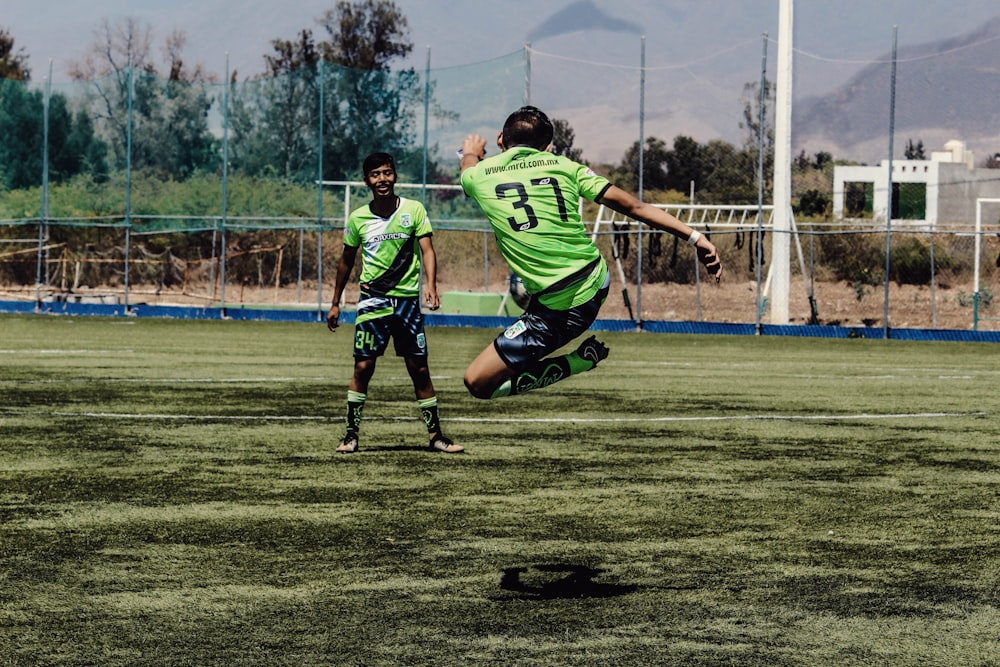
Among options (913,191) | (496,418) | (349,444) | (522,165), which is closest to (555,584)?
(522,165)

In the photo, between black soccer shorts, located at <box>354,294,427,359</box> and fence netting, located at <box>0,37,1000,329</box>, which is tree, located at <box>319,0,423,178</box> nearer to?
fence netting, located at <box>0,37,1000,329</box>

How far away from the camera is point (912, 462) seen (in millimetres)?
10234

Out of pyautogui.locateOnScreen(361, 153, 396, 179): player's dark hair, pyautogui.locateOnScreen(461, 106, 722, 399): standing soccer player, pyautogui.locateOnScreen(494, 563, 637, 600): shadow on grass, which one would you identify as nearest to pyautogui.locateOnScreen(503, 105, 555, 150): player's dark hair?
pyautogui.locateOnScreen(461, 106, 722, 399): standing soccer player

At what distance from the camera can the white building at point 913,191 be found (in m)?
40.5

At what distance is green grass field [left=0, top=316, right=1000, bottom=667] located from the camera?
532cm

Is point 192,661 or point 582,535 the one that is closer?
point 192,661

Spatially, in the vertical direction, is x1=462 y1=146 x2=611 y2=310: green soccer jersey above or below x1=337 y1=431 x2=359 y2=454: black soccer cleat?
above

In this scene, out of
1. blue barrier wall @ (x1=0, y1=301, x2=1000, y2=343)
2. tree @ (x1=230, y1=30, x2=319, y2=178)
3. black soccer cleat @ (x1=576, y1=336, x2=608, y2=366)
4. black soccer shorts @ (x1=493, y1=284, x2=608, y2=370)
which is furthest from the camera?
tree @ (x1=230, y1=30, x2=319, y2=178)

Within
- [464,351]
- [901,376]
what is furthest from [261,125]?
[901,376]

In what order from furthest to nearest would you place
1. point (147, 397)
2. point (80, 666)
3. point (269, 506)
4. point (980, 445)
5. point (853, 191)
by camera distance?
point (853, 191), point (147, 397), point (980, 445), point (269, 506), point (80, 666)

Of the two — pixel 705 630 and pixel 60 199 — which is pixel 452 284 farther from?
pixel 705 630

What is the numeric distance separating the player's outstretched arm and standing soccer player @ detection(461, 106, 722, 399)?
37 cm

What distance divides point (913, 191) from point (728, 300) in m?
7.97

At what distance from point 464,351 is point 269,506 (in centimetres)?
1503
